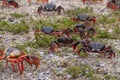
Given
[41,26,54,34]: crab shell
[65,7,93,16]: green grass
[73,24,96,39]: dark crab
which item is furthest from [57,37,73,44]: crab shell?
[65,7,93,16]: green grass

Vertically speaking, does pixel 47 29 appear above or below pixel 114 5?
below

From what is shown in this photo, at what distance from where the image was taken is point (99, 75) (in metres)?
9.45

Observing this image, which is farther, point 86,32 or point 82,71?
point 86,32

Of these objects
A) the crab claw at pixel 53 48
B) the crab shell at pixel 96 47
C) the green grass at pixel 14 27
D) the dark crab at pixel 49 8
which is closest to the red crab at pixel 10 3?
the dark crab at pixel 49 8

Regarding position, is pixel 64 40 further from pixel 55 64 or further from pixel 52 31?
pixel 55 64

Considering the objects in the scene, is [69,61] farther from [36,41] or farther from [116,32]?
[116,32]

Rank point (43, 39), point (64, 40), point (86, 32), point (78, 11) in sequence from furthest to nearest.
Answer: point (78, 11)
point (86, 32)
point (43, 39)
point (64, 40)

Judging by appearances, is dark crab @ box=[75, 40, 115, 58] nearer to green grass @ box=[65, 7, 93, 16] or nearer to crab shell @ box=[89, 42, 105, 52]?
crab shell @ box=[89, 42, 105, 52]

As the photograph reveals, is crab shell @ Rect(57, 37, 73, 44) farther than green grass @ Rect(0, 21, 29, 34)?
No

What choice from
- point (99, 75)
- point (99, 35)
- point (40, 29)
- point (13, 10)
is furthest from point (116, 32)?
point (13, 10)

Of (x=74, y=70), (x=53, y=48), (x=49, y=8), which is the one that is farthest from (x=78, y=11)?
(x=74, y=70)

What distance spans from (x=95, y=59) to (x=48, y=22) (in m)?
3.64

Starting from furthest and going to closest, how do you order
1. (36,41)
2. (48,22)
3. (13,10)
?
(13,10)
(48,22)
(36,41)

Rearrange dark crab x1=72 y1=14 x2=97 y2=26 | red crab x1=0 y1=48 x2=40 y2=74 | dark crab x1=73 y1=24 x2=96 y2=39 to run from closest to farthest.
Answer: red crab x1=0 y1=48 x2=40 y2=74 → dark crab x1=73 y1=24 x2=96 y2=39 → dark crab x1=72 y1=14 x2=97 y2=26
